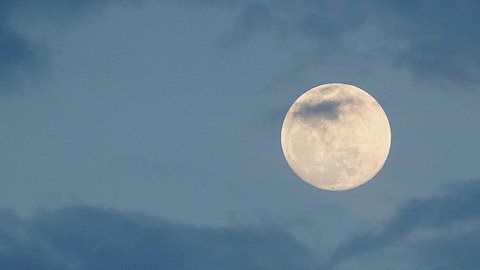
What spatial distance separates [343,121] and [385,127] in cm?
545

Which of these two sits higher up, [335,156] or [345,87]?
[345,87]

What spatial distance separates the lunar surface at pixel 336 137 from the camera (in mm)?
103562

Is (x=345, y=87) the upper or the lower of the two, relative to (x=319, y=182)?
upper

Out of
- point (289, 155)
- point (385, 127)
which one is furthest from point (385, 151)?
point (289, 155)

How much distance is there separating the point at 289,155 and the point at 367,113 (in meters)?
8.15

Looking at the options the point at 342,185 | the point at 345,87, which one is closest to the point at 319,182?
the point at 342,185

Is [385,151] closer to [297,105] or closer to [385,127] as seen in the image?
[385,127]

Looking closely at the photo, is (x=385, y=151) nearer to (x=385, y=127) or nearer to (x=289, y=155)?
(x=385, y=127)

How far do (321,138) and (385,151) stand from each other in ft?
25.0

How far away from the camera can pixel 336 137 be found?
103312 millimetres

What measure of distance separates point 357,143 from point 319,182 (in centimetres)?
530

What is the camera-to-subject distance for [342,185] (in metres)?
106

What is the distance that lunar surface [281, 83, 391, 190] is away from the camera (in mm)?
103562

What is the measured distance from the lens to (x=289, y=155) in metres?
107
